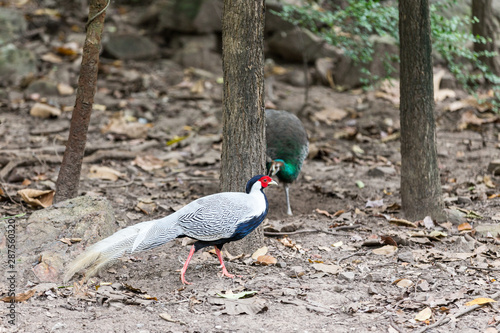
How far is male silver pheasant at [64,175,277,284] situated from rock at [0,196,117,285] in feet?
0.74

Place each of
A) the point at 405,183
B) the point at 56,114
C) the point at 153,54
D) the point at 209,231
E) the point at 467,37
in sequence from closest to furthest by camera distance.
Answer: the point at 209,231
the point at 405,183
the point at 467,37
the point at 56,114
the point at 153,54

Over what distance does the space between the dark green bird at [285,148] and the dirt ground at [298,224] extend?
0.36 meters

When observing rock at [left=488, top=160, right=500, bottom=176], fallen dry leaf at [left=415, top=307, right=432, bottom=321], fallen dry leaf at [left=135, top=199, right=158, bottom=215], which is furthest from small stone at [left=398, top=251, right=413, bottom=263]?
rock at [left=488, top=160, right=500, bottom=176]

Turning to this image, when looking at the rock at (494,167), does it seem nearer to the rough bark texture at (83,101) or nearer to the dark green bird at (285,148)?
the dark green bird at (285,148)

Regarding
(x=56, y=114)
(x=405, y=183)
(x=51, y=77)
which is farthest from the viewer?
(x=51, y=77)

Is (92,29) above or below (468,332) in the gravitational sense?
above

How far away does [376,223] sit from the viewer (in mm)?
→ 5309

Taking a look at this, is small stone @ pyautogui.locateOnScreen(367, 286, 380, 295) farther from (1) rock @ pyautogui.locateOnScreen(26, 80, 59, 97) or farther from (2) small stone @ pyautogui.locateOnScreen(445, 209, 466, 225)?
(1) rock @ pyautogui.locateOnScreen(26, 80, 59, 97)

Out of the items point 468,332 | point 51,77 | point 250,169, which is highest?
point 51,77

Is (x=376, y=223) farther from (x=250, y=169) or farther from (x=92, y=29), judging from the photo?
(x=92, y=29)

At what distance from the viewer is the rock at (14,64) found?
997 cm

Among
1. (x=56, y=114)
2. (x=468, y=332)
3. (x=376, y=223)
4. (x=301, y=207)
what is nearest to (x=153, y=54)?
(x=56, y=114)

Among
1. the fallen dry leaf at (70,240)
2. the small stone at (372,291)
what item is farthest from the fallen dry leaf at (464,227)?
the fallen dry leaf at (70,240)

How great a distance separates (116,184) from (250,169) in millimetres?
2456
